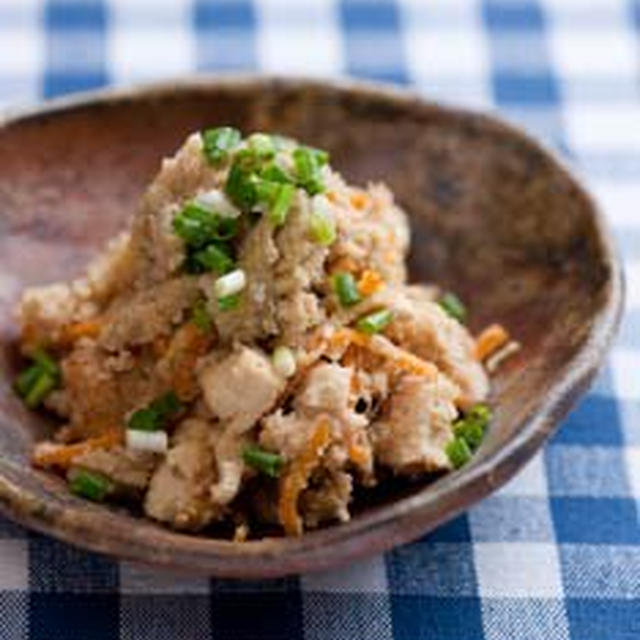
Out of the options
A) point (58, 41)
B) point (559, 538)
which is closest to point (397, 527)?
point (559, 538)

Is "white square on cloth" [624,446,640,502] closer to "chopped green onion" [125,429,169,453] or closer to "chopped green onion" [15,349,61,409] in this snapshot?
"chopped green onion" [125,429,169,453]

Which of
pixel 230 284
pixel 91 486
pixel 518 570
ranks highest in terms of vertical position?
pixel 230 284

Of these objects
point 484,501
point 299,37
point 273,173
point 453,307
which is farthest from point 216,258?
point 299,37

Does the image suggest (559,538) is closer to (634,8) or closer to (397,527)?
(397,527)

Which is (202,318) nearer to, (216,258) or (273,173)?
(216,258)

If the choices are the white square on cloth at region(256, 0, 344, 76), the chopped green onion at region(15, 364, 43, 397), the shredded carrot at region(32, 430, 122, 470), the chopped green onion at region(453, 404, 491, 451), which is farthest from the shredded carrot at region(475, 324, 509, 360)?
the white square on cloth at region(256, 0, 344, 76)

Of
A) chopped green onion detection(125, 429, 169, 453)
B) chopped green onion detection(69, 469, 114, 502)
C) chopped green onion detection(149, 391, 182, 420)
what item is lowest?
chopped green onion detection(69, 469, 114, 502)
